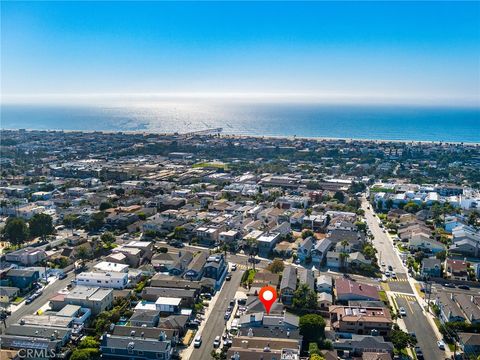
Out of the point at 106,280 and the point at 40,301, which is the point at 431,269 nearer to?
the point at 106,280

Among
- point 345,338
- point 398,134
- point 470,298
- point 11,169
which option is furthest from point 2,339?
point 398,134

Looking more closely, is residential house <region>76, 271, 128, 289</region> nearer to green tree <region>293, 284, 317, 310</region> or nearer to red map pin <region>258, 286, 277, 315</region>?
red map pin <region>258, 286, 277, 315</region>

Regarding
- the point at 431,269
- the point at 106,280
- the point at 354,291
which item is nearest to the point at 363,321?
the point at 354,291

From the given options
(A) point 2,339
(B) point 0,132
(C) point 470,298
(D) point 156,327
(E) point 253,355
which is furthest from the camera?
(B) point 0,132

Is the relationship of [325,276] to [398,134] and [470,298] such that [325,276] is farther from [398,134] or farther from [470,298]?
[398,134]

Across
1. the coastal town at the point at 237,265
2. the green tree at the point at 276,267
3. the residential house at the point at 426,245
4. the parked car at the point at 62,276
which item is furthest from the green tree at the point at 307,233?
the parked car at the point at 62,276

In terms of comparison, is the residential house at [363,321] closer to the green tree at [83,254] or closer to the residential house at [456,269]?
the residential house at [456,269]
